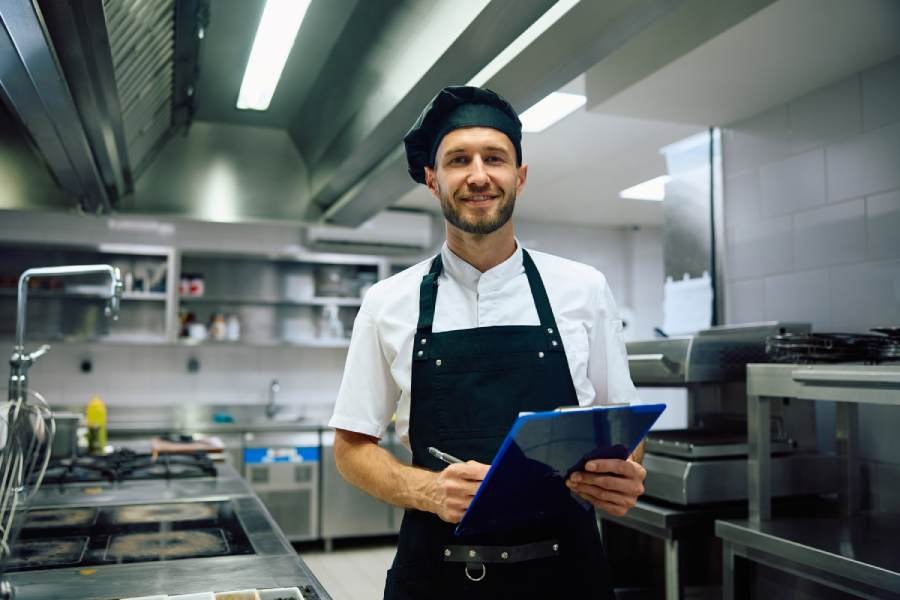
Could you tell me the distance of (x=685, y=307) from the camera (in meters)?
3.47

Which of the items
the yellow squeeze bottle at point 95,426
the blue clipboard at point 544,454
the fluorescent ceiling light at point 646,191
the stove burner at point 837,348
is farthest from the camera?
the fluorescent ceiling light at point 646,191

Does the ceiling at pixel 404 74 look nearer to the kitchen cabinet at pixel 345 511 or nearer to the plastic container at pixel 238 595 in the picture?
the plastic container at pixel 238 595

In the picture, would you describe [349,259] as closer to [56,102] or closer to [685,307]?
[685,307]

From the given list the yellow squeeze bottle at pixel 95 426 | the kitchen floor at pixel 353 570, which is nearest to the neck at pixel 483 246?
the yellow squeeze bottle at pixel 95 426

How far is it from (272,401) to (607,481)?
5.15m

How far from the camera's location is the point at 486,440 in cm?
148

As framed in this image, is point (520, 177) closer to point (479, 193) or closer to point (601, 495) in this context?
point (479, 193)

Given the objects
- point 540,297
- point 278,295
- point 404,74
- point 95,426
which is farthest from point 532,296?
point 278,295

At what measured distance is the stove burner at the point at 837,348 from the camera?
2.06 metres

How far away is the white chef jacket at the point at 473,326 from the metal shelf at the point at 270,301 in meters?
4.47

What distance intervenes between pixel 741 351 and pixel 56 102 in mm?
2431

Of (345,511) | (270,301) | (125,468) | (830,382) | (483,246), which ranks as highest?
(270,301)

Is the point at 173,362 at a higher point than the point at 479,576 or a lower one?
higher

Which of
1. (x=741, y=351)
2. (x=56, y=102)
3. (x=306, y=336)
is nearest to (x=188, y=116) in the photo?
(x=56, y=102)
